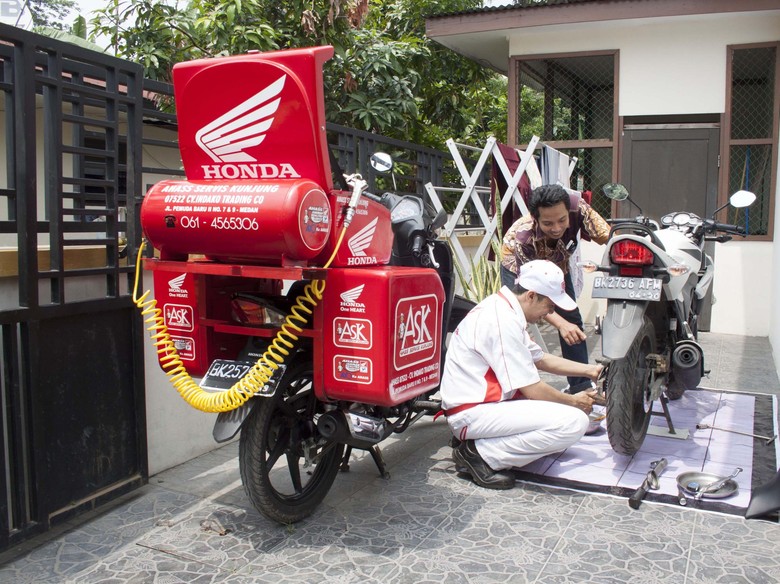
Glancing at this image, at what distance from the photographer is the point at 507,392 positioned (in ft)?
11.5

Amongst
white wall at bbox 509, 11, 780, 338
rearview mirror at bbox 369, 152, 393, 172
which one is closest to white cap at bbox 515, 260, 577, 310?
rearview mirror at bbox 369, 152, 393, 172

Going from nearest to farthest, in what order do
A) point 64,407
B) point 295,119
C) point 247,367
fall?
point 295,119, point 247,367, point 64,407

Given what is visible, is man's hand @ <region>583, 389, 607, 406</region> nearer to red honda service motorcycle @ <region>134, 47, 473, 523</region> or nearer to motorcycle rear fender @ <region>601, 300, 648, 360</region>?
motorcycle rear fender @ <region>601, 300, 648, 360</region>

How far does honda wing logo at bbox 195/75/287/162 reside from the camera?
8.96 ft

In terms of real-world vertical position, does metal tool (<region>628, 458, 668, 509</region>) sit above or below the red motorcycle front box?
below

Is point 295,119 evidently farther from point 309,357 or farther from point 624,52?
point 624,52

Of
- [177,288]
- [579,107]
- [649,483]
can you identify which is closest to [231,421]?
[177,288]

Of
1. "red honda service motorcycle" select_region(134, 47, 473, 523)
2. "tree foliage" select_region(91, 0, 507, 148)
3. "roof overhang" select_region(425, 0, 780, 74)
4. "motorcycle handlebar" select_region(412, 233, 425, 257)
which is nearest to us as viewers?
"red honda service motorcycle" select_region(134, 47, 473, 523)

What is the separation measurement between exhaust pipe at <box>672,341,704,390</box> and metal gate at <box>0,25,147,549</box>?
110 inches

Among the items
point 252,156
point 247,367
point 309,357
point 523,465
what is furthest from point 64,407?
point 523,465

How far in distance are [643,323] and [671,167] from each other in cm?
524

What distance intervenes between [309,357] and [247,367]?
0.33 meters

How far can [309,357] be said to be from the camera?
3.13m

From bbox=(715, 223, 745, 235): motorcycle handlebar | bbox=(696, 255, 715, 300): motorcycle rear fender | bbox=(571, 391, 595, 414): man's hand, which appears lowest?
bbox=(571, 391, 595, 414): man's hand
